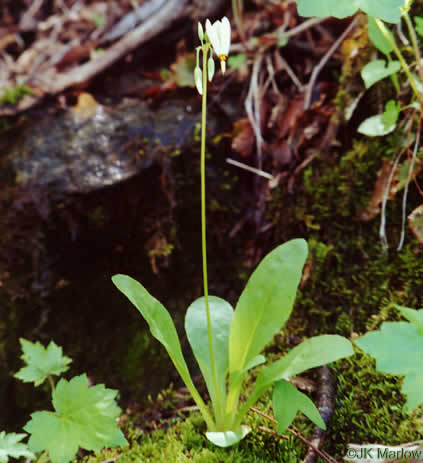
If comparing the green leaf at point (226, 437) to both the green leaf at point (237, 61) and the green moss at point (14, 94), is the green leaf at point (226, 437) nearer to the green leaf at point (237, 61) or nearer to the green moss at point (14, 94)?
the green leaf at point (237, 61)

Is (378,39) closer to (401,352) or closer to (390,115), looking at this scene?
(390,115)

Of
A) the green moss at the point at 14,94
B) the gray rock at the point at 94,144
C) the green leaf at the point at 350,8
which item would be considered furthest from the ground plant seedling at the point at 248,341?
the green moss at the point at 14,94

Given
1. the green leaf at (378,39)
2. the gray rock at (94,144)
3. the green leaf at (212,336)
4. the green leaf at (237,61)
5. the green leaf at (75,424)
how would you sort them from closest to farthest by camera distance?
the green leaf at (75,424) → the green leaf at (212,336) → the green leaf at (378,39) → the gray rock at (94,144) → the green leaf at (237,61)

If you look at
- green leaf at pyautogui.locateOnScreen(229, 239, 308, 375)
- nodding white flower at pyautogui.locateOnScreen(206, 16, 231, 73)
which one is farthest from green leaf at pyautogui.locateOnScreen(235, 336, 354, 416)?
nodding white flower at pyautogui.locateOnScreen(206, 16, 231, 73)

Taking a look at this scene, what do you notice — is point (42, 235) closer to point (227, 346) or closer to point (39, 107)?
point (39, 107)

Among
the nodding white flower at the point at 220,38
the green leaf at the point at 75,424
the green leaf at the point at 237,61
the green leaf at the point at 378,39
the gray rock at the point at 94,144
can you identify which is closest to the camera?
the nodding white flower at the point at 220,38

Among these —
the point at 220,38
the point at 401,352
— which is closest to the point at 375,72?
the point at 220,38

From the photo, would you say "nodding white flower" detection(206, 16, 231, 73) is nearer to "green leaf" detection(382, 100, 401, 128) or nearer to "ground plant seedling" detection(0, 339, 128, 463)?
"green leaf" detection(382, 100, 401, 128)
